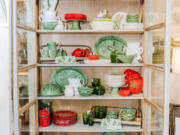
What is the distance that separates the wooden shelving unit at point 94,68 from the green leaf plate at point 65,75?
9 cm

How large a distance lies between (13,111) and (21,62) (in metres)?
0.42

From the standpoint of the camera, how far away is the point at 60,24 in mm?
2312

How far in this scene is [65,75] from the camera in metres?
2.57

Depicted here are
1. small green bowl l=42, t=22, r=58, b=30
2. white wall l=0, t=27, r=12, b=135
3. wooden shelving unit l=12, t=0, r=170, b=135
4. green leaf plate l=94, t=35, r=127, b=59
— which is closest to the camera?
wooden shelving unit l=12, t=0, r=170, b=135

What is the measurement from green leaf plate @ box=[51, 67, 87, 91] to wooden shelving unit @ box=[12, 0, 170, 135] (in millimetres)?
87

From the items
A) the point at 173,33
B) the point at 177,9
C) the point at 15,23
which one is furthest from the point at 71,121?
the point at 177,9

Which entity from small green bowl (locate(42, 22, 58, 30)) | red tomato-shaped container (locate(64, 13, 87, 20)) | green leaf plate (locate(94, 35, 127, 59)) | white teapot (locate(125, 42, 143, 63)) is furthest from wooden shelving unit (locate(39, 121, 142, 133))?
red tomato-shaped container (locate(64, 13, 87, 20))

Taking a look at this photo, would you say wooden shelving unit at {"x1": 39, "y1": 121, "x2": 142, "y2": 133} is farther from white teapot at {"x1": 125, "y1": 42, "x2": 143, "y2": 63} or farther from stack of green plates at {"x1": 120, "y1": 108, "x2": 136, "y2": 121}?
white teapot at {"x1": 125, "y1": 42, "x2": 143, "y2": 63}

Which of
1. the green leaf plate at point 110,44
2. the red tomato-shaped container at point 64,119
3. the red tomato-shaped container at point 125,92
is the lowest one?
the red tomato-shaped container at point 64,119

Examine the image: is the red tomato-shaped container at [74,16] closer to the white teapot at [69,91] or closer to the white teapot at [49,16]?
the white teapot at [49,16]

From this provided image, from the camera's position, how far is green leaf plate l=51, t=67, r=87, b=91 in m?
2.57

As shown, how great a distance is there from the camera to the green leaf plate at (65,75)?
2.57 metres

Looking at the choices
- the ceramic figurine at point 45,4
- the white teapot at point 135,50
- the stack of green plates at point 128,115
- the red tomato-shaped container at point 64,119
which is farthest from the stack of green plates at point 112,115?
the ceramic figurine at point 45,4

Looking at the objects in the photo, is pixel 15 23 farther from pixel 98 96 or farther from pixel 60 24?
pixel 98 96
